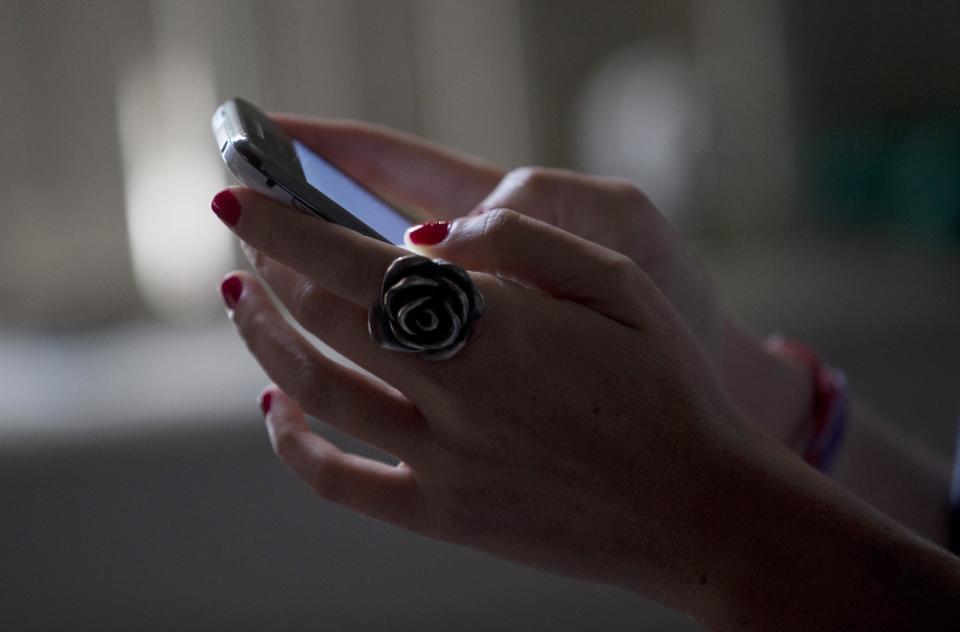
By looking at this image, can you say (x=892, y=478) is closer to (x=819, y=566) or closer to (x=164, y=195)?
(x=819, y=566)

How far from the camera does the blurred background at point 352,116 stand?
1.10 metres

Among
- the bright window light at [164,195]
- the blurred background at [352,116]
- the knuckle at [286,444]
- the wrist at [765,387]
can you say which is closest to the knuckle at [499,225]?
the knuckle at [286,444]

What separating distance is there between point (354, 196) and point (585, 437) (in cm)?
30

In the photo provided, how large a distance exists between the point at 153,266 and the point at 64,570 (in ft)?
3.82

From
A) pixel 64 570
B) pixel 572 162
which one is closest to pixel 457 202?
pixel 64 570

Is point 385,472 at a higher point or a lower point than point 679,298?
lower

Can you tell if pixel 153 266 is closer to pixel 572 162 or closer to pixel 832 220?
pixel 572 162

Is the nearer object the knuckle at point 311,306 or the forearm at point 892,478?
the knuckle at point 311,306

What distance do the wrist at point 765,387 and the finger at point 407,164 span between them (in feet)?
0.87

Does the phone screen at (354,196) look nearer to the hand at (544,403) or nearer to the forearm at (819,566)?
the hand at (544,403)

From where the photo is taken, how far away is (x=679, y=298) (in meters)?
0.74

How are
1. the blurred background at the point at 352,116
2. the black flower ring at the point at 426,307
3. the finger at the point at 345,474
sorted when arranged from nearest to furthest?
the black flower ring at the point at 426,307 → the finger at the point at 345,474 → the blurred background at the point at 352,116

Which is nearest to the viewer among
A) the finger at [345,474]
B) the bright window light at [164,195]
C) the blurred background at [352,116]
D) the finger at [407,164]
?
the finger at [345,474]

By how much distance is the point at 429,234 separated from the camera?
0.46m
